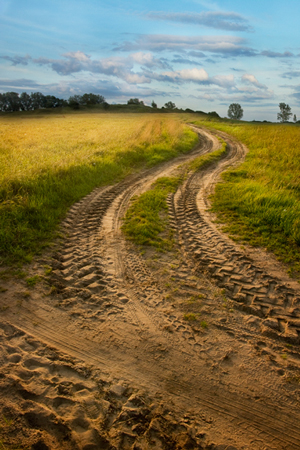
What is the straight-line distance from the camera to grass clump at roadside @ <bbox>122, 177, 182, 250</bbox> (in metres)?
6.04

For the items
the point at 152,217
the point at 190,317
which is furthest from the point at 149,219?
the point at 190,317

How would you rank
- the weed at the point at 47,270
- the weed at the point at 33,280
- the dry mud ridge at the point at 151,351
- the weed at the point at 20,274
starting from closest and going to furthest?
1. the dry mud ridge at the point at 151,351
2. the weed at the point at 33,280
3. the weed at the point at 20,274
4. the weed at the point at 47,270

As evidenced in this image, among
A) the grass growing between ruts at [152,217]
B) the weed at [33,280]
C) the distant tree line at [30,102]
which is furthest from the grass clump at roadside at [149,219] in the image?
the distant tree line at [30,102]

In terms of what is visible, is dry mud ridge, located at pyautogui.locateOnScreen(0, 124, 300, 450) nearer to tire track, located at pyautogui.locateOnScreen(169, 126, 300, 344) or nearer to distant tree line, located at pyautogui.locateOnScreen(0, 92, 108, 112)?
tire track, located at pyautogui.locateOnScreen(169, 126, 300, 344)

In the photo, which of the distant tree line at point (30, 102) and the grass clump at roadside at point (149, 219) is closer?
the grass clump at roadside at point (149, 219)

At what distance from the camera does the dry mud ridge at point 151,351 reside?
254cm

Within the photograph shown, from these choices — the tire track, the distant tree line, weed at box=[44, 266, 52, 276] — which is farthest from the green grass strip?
the distant tree line

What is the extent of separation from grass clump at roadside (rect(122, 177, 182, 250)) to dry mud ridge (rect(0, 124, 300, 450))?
451 mm

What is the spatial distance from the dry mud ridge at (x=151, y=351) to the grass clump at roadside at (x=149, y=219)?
45 centimetres

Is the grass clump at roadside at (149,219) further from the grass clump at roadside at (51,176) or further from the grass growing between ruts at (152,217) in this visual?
the grass clump at roadside at (51,176)

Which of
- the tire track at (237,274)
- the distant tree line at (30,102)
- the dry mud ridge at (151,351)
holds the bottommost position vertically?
the dry mud ridge at (151,351)

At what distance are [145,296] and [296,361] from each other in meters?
2.28

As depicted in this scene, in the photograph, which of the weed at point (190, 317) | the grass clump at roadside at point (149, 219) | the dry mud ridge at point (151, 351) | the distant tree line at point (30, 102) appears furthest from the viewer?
the distant tree line at point (30, 102)

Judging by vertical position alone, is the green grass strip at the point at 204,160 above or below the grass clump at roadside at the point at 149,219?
above
